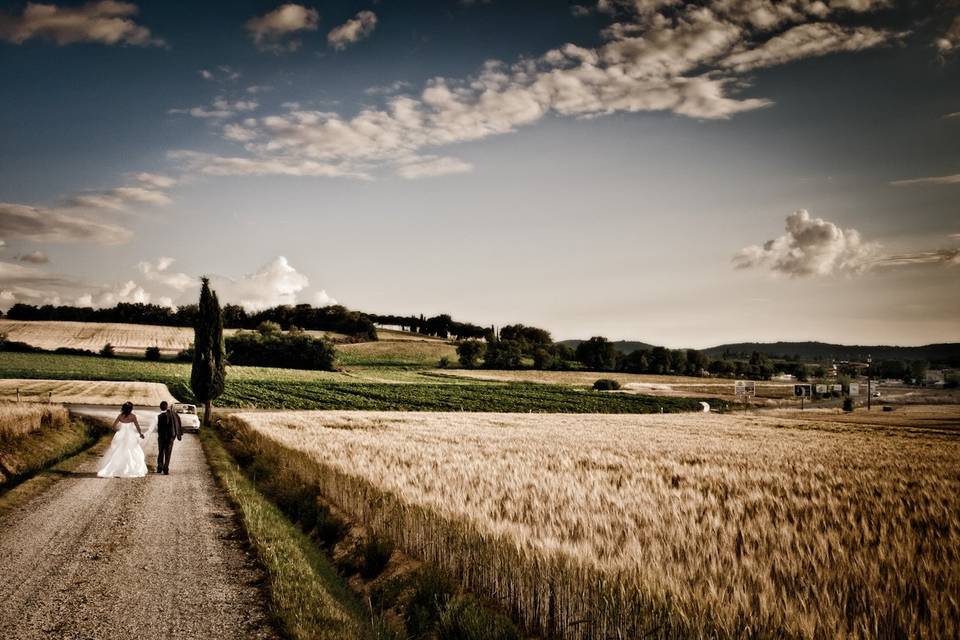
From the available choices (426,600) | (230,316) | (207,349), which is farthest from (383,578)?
(230,316)

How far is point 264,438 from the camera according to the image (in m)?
20.2

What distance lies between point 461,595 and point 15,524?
903 centimetres

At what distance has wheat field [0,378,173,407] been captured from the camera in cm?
5256

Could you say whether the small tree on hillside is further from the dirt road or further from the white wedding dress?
the dirt road

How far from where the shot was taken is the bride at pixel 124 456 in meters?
16.1

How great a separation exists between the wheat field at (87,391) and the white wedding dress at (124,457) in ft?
132

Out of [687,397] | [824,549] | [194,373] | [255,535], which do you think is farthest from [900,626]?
[687,397]

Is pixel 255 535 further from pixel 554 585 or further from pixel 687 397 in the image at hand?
pixel 687 397

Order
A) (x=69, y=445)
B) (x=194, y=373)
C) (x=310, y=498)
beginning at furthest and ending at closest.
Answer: (x=194, y=373) < (x=69, y=445) < (x=310, y=498)

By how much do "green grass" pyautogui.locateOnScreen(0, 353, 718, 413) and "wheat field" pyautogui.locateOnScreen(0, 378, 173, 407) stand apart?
3.34 meters

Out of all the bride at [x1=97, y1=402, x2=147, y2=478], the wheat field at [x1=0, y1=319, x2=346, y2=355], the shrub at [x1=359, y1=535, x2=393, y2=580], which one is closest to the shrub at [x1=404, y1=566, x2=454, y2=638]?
the shrub at [x1=359, y1=535, x2=393, y2=580]

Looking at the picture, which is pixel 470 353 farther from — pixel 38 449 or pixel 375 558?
pixel 375 558

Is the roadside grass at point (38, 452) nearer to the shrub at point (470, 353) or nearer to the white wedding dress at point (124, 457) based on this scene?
the white wedding dress at point (124, 457)

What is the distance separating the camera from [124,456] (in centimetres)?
1630
